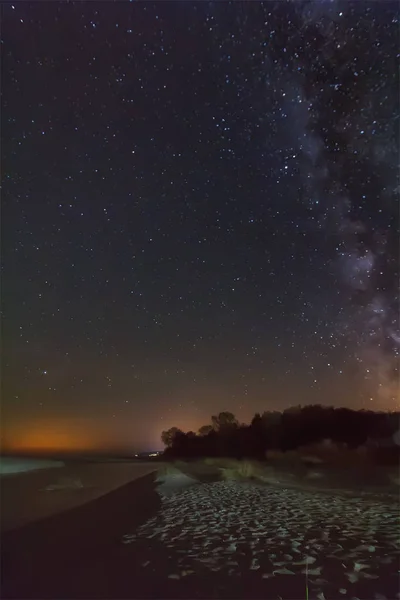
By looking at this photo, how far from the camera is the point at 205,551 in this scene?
3893 millimetres

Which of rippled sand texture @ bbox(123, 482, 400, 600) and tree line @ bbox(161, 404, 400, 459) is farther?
tree line @ bbox(161, 404, 400, 459)

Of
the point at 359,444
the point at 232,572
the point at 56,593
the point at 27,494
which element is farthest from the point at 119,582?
the point at 359,444

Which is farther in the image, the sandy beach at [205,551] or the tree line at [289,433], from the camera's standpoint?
the tree line at [289,433]

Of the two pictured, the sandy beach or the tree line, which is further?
Result: the tree line

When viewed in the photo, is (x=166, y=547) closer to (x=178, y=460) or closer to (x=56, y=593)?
(x=56, y=593)

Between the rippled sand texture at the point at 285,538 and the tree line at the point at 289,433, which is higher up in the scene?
the tree line at the point at 289,433

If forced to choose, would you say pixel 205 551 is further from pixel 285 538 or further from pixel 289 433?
pixel 289 433

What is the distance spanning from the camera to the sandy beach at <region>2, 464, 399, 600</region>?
3.28 meters

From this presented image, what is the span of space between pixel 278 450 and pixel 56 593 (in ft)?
14.3

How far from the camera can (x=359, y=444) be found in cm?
729

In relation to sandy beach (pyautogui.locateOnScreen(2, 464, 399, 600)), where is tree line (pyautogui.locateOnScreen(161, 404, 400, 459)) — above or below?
above

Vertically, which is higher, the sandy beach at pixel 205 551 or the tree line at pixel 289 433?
the tree line at pixel 289 433

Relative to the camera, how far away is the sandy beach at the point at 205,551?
3281mm

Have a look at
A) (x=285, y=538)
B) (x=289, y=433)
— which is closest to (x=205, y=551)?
(x=285, y=538)
